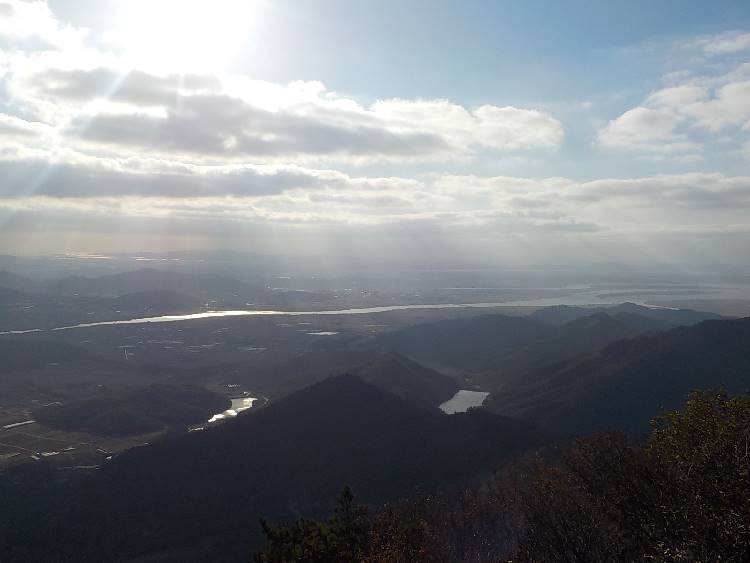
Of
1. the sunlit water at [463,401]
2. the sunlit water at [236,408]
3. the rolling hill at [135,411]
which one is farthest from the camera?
the sunlit water at [463,401]

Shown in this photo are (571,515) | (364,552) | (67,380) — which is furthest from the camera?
(67,380)

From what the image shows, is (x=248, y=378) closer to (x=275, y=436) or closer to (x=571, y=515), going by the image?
(x=275, y=436)

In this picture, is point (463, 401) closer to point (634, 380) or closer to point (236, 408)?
point (634, 380)

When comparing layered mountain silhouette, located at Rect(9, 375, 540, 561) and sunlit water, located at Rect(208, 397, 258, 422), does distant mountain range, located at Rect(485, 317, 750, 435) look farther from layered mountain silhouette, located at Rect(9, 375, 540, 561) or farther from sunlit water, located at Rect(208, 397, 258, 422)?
sunlit water, located at Rect(208, 397, 258, 422)

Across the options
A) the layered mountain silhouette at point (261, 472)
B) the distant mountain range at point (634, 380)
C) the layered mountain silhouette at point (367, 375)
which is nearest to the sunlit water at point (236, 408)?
the layered mountain silhouette at point (367, 375)

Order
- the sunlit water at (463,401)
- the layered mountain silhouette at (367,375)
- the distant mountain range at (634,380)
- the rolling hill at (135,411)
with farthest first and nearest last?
the layered mountain silhouette at (367,375)
the sunlit water at (463,401)
the rolling hill at (135,411)
the distant mountain range at (634,380)

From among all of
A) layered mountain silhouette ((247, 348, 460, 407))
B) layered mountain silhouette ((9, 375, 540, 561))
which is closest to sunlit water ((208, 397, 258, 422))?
layered mountain silhouette ((247, 348, 460, 407))

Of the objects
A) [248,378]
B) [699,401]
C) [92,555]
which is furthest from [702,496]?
[248,378]

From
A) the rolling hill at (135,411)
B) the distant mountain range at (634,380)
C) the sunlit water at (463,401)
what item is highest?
the distant mountain range at (634,380)

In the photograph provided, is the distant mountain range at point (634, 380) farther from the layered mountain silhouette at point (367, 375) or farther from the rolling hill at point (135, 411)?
the rolling hill at point (135, 411)
